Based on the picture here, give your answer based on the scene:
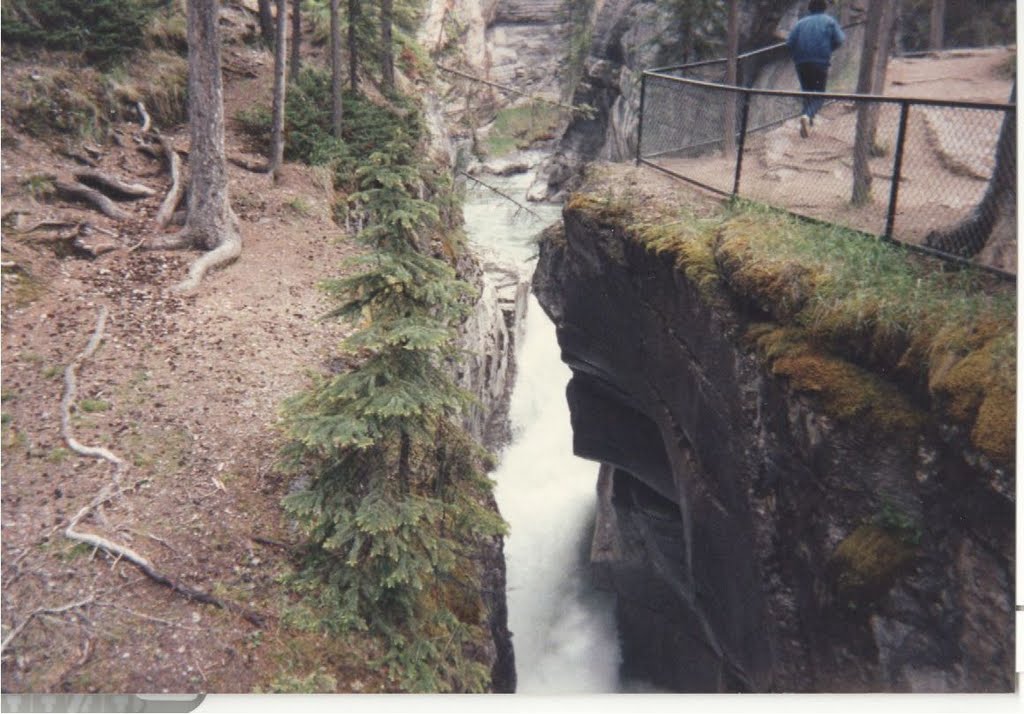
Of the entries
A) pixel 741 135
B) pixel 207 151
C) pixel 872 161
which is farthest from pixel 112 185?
pixel 872 161

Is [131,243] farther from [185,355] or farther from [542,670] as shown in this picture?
[542,670]

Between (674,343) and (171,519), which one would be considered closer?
(171,519)

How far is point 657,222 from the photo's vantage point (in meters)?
6.71

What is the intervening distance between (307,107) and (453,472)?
7.11 meters

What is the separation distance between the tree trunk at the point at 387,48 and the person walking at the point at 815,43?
224 inches

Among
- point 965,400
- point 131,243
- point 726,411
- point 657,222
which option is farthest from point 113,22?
point 965,400

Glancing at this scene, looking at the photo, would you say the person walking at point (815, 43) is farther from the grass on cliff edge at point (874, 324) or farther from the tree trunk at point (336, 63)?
the tree trunk at point (336, 63)

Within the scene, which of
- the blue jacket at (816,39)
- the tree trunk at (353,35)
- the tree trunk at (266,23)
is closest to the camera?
the blue jacket at (816,39)

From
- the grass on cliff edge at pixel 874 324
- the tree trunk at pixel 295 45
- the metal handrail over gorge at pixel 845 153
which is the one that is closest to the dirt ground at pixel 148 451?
the grass on cliff edge at pixel 874 324

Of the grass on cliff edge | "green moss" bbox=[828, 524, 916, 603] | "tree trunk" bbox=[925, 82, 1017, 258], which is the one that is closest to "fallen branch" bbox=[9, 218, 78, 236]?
the grass on cliff edge

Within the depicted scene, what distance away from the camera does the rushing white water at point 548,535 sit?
7.93 m

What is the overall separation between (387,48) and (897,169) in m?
8.00

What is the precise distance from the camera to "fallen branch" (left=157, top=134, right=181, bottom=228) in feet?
24.0

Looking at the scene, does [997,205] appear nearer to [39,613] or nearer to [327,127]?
[39,613]
